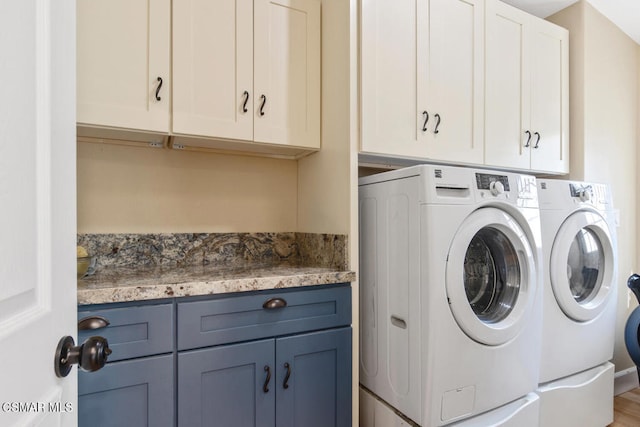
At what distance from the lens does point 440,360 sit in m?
1.31

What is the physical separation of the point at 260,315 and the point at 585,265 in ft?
6.25

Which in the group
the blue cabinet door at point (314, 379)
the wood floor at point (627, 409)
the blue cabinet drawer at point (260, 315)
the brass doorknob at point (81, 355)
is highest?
the brass doorknob at point (81, 355)

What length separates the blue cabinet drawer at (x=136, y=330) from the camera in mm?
1104

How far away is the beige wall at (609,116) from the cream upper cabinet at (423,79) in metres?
0.90

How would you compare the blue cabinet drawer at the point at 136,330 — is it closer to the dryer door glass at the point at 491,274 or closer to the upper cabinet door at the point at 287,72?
the upper cabinet door at the point at 287,72

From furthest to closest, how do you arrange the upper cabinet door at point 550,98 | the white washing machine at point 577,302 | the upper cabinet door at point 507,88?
the upper cabinet door at point 550,98 < the upper cabinet door at point 507,88 < the white washing machine at point 577,302

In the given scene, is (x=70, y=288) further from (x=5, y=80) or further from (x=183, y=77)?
(x=183, y=77)

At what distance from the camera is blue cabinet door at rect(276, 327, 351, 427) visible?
4.52ft

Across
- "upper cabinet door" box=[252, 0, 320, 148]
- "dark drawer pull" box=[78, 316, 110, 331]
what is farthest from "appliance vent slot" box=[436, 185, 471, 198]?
"dark drawer pull" box=[78, 316, 110, 331]

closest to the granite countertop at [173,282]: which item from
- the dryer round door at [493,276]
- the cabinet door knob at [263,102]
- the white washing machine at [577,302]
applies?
the dryer round door at [493,276]

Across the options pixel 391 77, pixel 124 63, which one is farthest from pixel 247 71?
pixel 391 77

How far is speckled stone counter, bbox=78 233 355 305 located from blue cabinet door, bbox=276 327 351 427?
252 mm

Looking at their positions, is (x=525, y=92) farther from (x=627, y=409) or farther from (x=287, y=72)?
(x=627, y=409)

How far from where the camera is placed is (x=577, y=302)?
1840mm
